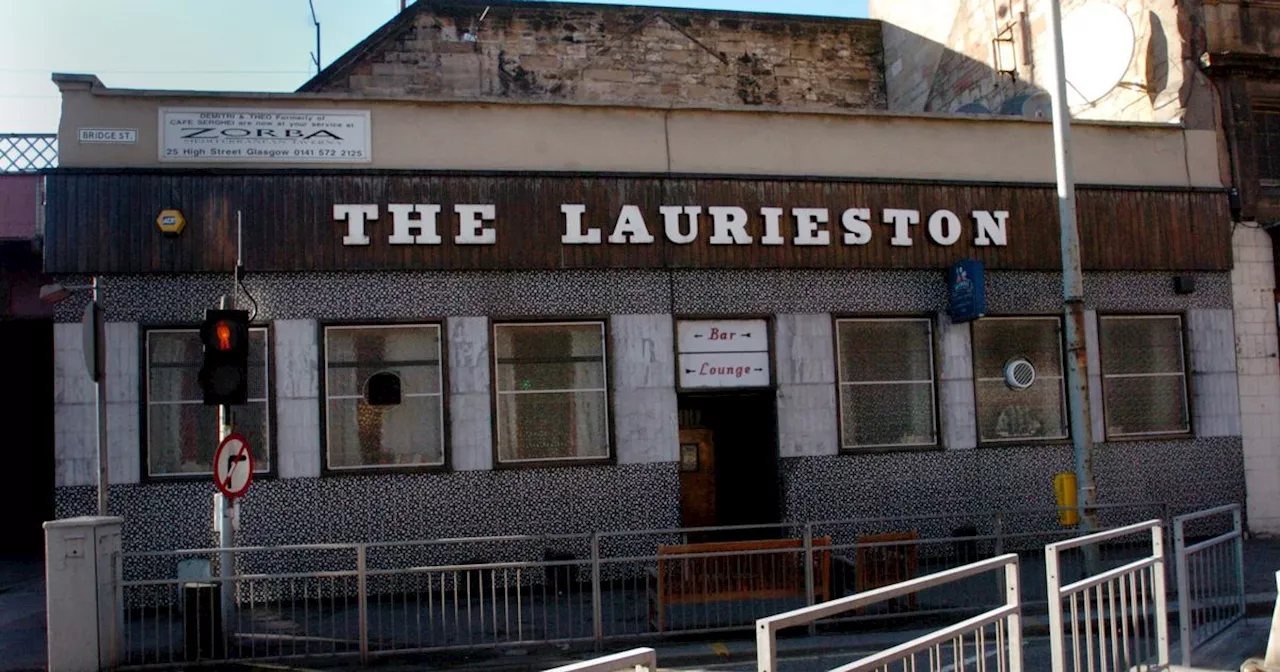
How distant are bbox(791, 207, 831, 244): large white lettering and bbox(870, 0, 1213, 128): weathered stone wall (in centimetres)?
327

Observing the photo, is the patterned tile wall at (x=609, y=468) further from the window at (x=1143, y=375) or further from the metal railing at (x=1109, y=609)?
the metal railing at (x=1109, y=609)

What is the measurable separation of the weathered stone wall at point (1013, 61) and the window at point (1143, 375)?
10.5 ft

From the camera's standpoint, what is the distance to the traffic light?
10.4 m

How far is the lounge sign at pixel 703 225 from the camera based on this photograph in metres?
13.7

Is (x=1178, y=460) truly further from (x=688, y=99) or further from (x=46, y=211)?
(x=46, y=211)

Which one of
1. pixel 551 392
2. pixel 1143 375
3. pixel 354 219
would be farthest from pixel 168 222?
pixel 1143 375

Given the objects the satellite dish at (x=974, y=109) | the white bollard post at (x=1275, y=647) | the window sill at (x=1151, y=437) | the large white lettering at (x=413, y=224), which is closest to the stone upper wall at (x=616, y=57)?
the satellite dish at (x=974, y=109)

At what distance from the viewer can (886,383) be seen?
15227 mm

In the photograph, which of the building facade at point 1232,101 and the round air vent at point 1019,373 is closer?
the round air vent at point 1019,373

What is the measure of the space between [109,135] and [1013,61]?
1437 cm

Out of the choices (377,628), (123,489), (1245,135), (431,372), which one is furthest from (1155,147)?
(123,489)

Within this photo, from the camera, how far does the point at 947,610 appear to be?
412 inches

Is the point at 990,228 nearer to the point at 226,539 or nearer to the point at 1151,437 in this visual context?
the point at 1151,437

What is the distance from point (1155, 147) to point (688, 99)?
925cm
